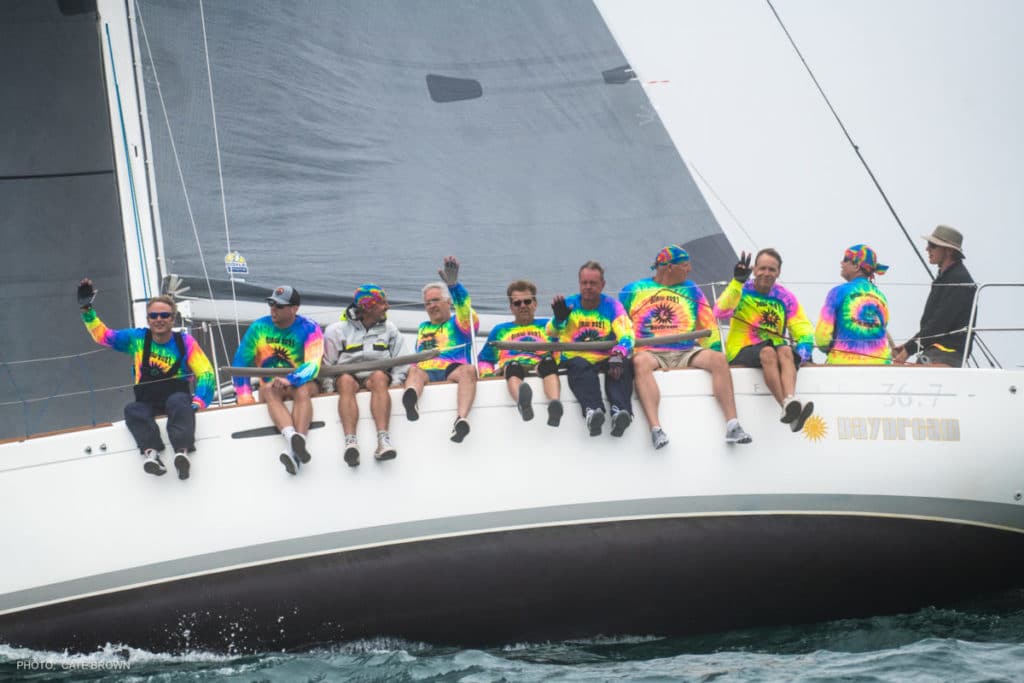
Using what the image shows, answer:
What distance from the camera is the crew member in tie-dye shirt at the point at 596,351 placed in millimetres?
5340

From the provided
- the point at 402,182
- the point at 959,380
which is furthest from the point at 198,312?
the point at 959,380

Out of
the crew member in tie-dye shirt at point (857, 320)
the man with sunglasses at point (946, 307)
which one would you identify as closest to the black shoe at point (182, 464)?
the crew member in tie-dye shirt at point (857, 320)

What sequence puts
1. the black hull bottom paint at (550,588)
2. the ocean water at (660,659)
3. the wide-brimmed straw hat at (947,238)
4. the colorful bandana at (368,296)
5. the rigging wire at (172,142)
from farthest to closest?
the rigging wire at (172,142)
the wide-brimmed straw hat at (947,238)
the colorful bandana at (368,296)
the black hull bottom paint at (550,588)
the ocean water at (660,659)

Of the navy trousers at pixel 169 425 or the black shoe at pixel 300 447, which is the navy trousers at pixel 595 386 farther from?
the navy trousers at pixel 169 425

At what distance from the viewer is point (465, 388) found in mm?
5359

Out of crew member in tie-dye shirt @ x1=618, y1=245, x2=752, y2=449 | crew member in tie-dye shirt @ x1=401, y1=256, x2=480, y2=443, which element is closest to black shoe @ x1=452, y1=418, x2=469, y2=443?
crew member in tie-dye shirt @ x1=401, y1=256, x2=480, y2=443

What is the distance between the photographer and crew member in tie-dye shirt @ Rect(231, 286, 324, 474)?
5.25m

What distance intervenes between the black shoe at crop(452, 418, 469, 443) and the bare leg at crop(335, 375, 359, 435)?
0.43 m

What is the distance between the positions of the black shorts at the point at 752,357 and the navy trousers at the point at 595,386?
0.54 metres

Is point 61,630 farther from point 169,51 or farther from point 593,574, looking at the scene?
point 169,51

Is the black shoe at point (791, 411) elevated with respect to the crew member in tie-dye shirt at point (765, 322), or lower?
lower

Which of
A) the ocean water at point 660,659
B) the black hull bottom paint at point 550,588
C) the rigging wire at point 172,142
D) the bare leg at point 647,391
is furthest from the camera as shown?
the rigging wire at point 172,142

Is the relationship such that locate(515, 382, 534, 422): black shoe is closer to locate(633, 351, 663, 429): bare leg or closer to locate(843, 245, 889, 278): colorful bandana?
locate(633, 351, 663, 429): bare leg

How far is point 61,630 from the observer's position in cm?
518
